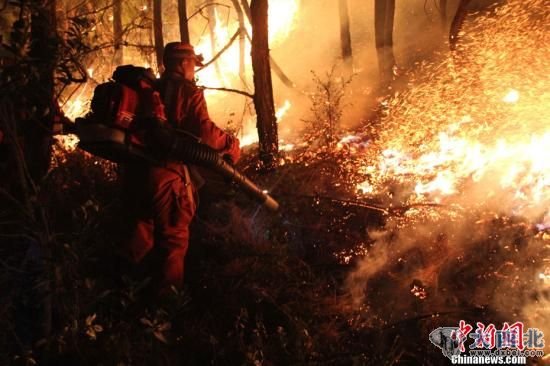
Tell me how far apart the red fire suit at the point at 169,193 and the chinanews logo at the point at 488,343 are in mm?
2154

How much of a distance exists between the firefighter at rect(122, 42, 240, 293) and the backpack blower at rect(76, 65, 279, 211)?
0.58 ft

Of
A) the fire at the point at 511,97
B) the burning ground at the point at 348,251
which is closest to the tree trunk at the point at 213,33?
the burning ground at the point at 348,251

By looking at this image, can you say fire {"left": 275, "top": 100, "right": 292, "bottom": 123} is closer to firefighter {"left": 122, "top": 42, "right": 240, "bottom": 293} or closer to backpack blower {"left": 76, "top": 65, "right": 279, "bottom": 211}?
firefighter {"left": 122, "top": 42, "right": 240, "bottom": 293}

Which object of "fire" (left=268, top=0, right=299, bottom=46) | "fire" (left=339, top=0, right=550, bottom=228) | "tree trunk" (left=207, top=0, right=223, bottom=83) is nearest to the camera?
"fire" (left=339, top=0, right=550, bottom=228)

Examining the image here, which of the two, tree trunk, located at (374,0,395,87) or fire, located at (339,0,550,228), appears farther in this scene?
tree trunk, located at (374,0,395,87)

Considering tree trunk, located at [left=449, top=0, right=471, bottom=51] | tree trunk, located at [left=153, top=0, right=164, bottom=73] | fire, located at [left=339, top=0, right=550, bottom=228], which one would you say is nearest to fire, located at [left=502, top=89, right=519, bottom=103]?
fire, located at [left=339, top=0, right=550, bottom=228]

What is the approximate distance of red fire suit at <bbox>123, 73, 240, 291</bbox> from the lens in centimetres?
359

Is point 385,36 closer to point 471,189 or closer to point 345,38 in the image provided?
point 345,38

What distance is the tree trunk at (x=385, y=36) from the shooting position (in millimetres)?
9219

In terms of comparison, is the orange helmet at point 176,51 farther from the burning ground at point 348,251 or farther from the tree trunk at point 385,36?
the tree trunk at point 385,36

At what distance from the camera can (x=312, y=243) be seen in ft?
15.8

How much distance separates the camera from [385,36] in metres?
9.43

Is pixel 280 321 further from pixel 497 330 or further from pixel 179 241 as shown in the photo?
pixel 497 330

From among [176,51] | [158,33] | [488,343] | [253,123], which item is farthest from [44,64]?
[253,123]
